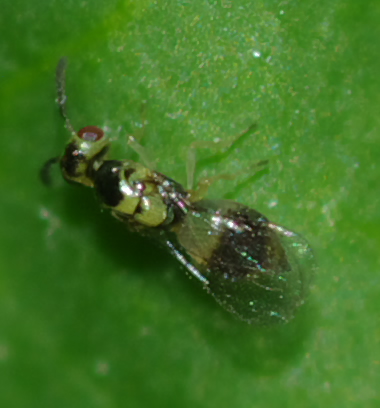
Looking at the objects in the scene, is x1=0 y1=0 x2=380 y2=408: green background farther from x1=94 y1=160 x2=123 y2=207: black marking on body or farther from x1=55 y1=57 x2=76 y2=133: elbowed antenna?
x1=94 y1=160 x2=123 y2=207: black marking on body

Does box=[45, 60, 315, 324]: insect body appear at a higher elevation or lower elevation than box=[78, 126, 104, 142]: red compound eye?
lower

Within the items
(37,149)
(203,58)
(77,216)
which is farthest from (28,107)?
(203,58)

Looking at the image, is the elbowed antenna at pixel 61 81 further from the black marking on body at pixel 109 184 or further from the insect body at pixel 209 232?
the black marking on body at pixel 109 184

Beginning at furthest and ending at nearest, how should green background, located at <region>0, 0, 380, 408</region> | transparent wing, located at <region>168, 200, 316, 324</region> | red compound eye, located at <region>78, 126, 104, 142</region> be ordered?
red compound eye, located at <region>78, 126, 104, 142</region>
transparent wing, located at <region>168, 200, 316, 324</region>
green background, located at <region>0, 0, 380, 408</region>

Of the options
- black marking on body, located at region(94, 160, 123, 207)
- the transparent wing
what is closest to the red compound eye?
black marking on body, located at region(94, 160, 123, 207)

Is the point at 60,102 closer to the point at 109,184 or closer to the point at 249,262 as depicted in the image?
the point at 109,184

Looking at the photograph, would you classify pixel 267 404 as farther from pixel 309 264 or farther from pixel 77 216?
pixel 77 216
